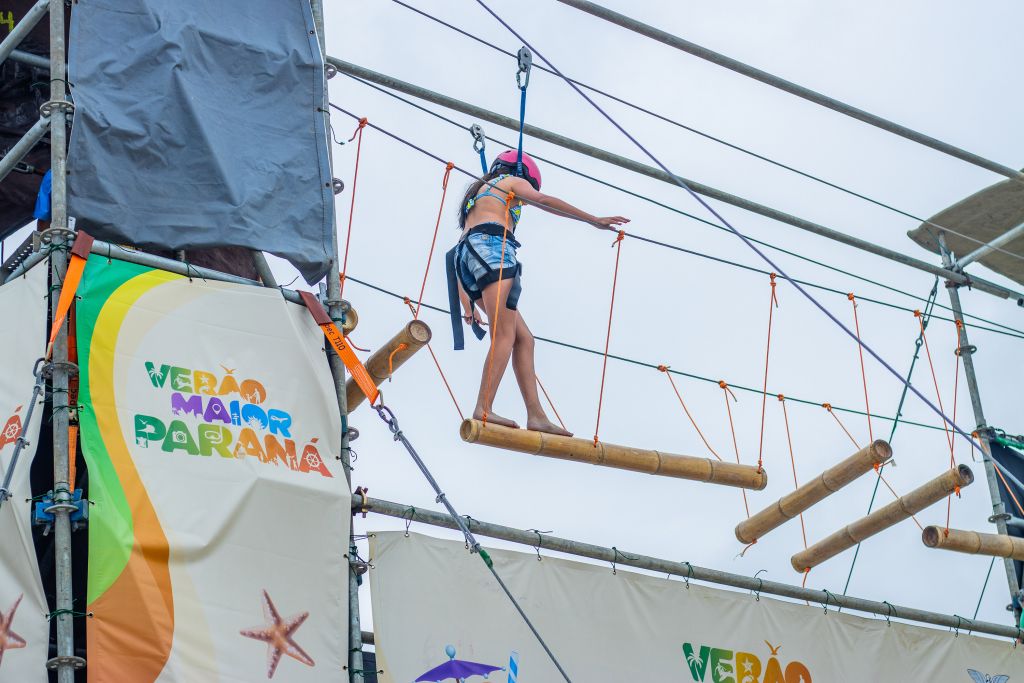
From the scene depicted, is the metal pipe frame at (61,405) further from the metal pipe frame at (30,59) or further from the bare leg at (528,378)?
the bare leg at (528,378)

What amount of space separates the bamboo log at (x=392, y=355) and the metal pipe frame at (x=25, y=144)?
66.9 inches

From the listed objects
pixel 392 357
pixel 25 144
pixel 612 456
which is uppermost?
pixel 25 144

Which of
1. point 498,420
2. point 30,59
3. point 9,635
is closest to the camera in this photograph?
point 9,635

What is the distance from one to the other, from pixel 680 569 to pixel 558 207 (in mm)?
2034

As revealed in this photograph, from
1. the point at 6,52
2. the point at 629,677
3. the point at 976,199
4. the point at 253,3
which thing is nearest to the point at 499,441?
the point at 629,677

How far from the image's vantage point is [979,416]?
390 inches

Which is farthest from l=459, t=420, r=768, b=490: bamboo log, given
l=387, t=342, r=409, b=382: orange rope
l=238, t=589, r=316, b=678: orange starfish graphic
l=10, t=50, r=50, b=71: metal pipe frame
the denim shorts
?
l=10, t=50, r=50, b=71: metal pipe frame

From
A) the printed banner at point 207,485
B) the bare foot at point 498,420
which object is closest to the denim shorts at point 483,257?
the bare foot at point 498,420

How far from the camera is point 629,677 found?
24.2 ft

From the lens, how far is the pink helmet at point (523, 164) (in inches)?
312

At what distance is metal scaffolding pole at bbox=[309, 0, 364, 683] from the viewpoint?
5.79m

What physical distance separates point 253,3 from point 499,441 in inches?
95.4

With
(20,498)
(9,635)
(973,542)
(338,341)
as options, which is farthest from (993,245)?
(9,635)

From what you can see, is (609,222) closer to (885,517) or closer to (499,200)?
(499,200)
